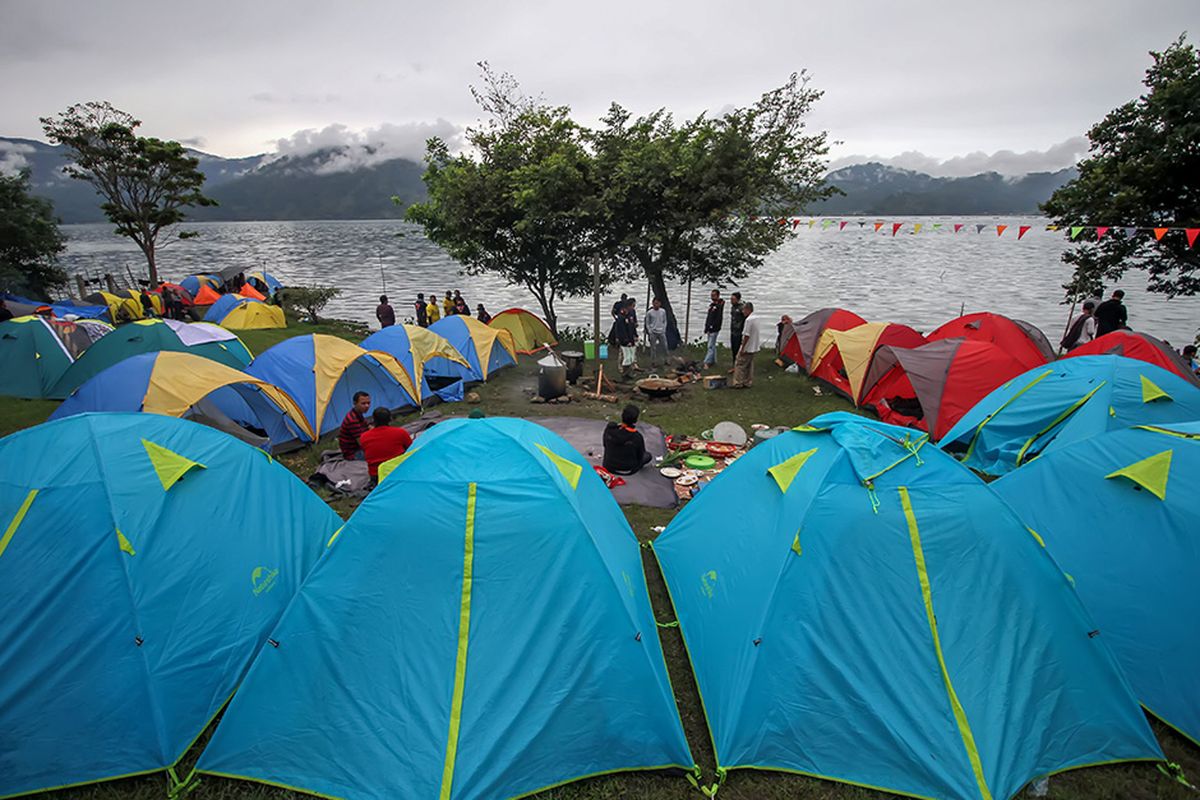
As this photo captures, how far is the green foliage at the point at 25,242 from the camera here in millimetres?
25781

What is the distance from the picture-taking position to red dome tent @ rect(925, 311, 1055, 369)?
12180mm

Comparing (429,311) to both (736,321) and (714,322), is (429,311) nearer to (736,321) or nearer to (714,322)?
(714,322)

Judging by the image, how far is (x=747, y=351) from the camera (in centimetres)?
1393

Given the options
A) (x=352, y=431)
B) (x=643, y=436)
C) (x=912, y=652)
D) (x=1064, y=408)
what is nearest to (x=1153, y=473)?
(x=912, y=652)

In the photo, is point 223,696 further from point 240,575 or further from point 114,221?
point 114,221

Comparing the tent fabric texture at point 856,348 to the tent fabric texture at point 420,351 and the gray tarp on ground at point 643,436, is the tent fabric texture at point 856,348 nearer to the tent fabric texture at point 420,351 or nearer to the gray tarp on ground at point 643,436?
the gray tarp on ground at point 643,436

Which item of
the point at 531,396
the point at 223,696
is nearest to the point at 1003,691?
the point at 223,696

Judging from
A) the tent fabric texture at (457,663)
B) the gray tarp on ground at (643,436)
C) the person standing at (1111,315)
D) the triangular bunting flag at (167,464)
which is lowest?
the gray tarp on ground at (643,436)

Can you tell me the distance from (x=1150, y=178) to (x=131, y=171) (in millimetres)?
40962

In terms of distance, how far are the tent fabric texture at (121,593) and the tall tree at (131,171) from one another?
31488mm

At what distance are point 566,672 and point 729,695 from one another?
1.30 meters

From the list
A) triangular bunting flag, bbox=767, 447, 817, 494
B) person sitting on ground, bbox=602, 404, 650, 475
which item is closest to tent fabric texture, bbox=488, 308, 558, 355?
person sitting on ground, bbox=602, 404, 650, 475

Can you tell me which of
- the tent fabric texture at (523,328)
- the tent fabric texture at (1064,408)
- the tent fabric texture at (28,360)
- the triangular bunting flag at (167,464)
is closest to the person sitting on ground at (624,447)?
the tent fabric texture at (1064,408)

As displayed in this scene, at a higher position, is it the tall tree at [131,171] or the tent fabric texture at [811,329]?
the tall tree at [131,171]
